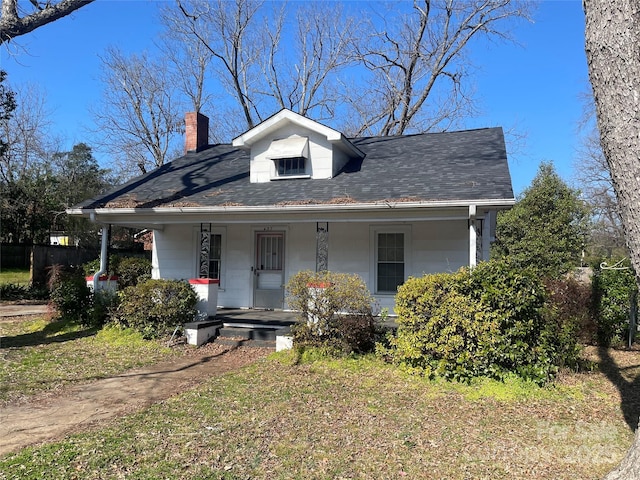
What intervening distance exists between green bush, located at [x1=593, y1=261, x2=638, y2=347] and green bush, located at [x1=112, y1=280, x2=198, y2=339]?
8.60 metres

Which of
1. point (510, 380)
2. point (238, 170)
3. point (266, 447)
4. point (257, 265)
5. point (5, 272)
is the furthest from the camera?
point (5, 272)

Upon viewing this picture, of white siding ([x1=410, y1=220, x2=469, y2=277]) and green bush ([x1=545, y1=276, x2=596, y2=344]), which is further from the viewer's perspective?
white siding ([x1=410, y1=220, x2=469, y2=277])

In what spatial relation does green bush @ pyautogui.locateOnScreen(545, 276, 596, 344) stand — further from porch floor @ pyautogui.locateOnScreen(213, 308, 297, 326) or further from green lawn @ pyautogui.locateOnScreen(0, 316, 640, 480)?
porch floor @ pyautogui.locateOnScreen(213, 308, 297, 326)

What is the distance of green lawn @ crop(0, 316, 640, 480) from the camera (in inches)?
157

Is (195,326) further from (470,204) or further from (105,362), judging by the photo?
(470,204)

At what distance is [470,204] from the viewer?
8.11 metres

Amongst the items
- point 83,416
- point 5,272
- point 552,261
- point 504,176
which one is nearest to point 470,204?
point 504,176

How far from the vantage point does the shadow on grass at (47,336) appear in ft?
31.1

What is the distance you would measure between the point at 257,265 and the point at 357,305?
15.9 ft

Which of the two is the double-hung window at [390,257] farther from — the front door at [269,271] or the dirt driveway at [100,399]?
the dirt driveway at [100,399]

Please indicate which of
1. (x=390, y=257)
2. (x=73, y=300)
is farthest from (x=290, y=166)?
(x=73, y=300)

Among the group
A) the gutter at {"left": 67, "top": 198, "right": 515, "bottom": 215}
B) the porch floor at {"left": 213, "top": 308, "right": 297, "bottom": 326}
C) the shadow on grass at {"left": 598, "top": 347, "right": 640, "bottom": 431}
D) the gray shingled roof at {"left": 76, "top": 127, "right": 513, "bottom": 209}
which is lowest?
the shadow on grass at {"left": 598, "top": 347, "right": 640, "bottom": 431}

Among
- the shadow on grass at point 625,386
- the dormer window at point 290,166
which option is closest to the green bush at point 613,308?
the shadow on grass at point 625,386

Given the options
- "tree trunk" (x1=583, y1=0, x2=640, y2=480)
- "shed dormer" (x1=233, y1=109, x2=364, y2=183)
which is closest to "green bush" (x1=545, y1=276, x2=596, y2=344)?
"shed dormer" (x1=233, y1=109, x2=364, y2=183)
